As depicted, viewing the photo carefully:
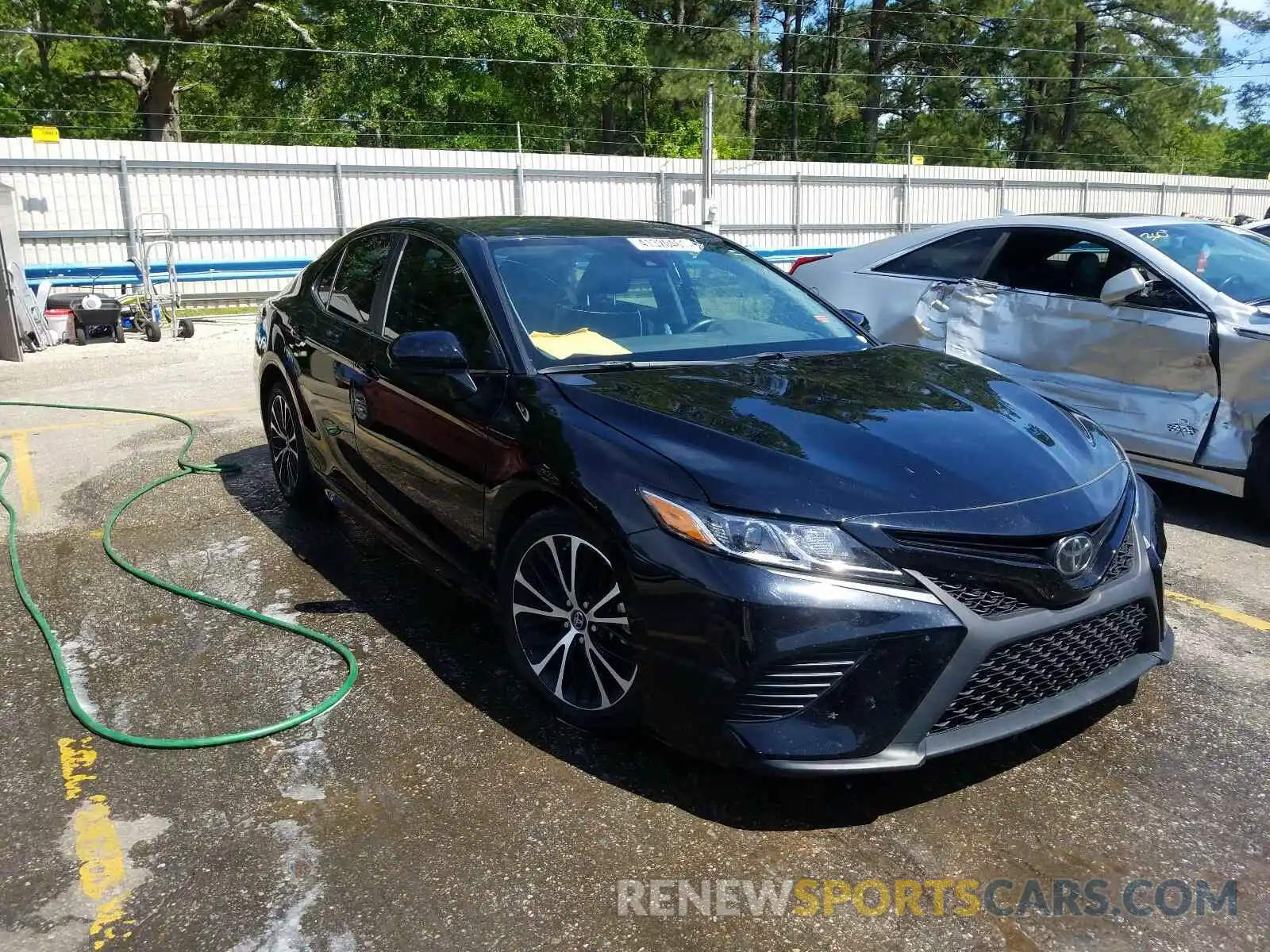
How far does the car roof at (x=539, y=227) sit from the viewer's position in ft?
13.8

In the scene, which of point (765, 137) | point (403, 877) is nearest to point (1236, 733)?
point (403, 877)

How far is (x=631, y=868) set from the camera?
264 cm

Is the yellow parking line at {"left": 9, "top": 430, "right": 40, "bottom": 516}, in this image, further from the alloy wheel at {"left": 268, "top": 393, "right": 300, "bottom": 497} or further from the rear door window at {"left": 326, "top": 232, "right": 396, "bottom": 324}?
the rear door window at {"left": 326, "top": 232, "right": 396, "bottom": 324}

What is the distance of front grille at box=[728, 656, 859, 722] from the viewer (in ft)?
8.48

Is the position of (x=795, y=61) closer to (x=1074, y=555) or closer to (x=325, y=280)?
(x=325, y=280)

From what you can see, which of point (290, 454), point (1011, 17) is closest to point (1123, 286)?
point (290, 454)

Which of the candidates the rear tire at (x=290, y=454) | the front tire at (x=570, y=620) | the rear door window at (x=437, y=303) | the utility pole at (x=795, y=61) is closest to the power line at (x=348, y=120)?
the utility pole at (x=795, y=61)

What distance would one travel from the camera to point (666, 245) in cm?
441

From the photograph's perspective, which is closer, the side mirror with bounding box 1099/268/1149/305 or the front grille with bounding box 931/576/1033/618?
the front grille with bounding box 931/576/1033/618

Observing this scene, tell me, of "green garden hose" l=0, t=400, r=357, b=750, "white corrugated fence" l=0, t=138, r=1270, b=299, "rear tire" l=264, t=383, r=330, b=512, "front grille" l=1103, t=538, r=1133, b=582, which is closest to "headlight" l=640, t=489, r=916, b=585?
"front grille" l=1103, t=538, r=1133, b=582

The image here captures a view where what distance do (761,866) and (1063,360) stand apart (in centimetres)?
427

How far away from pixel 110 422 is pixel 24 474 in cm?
166

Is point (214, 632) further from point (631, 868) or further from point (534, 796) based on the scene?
point (631, 868)

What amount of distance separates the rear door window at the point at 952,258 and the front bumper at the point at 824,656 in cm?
417
